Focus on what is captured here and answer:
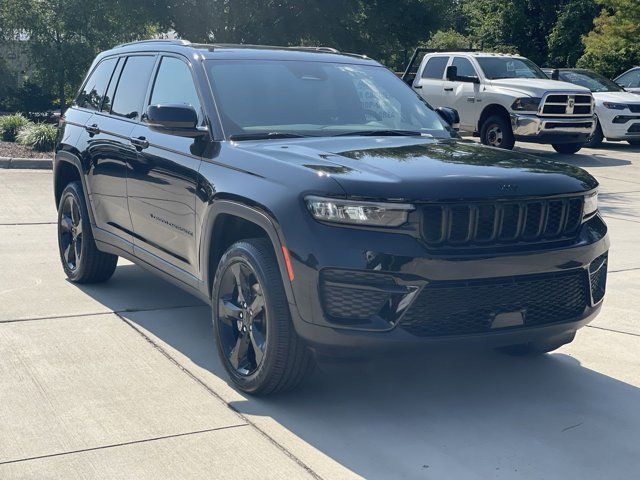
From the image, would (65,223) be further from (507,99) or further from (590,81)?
(590,81)

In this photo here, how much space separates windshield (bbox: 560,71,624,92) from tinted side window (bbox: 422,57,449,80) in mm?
3094

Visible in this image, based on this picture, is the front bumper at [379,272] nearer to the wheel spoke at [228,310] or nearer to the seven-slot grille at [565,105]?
the wheel spoke at [228,310]

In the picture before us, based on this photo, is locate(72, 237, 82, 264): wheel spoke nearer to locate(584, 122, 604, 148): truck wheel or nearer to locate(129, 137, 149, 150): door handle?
locate(129, 137, 149, 150): door handle

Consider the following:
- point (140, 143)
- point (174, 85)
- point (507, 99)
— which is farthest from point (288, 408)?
point (507, 99)

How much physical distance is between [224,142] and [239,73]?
681 millimetres

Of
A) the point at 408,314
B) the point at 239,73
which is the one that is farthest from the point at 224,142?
the point at 408,314

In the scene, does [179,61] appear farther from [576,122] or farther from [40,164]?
[576,122]

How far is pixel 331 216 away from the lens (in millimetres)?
4391

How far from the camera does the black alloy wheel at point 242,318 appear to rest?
190 inches

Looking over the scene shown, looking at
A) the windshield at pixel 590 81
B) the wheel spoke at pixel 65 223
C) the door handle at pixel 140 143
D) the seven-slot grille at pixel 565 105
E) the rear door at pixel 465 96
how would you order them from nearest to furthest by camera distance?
the door handle at pixel 140 143, the wheel spoke at pixel 65 223, the seven-slot grille at pixel 565 105, the rear door at pixel 465 96, the windshield at pixel 590 81

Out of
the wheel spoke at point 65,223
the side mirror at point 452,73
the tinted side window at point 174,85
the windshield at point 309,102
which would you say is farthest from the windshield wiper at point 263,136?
the side mirror at point 452,73

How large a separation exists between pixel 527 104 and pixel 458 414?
43.5ft

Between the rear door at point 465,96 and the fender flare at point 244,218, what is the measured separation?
44.5ft

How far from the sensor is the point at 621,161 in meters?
18.2
